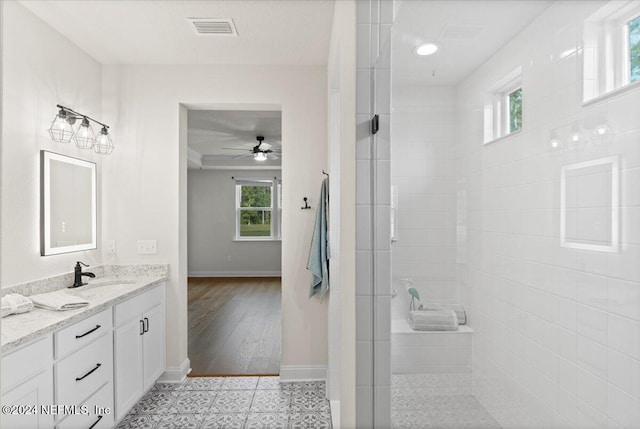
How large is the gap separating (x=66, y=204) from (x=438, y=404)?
2826mm

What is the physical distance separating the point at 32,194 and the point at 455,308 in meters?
2.67

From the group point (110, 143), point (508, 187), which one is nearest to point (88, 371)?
point (110, 143)

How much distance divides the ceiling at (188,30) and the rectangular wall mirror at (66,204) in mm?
897

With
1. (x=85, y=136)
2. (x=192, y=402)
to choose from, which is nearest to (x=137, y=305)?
(x=192, y=402)

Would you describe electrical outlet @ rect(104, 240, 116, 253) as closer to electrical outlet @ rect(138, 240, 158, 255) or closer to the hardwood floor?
electrical outlet @ rect(138, 240, 158, 255)

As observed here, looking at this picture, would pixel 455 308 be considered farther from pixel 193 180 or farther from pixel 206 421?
pixel 193 180

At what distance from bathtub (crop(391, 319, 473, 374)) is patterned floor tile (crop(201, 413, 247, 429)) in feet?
5.92

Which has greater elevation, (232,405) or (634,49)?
(634,49)

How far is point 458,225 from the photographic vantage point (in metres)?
0.64

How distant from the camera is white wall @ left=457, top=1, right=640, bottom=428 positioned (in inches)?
12.9

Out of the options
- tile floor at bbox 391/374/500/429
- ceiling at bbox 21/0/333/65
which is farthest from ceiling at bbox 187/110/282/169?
tile floor at bbox 391/374/500/429

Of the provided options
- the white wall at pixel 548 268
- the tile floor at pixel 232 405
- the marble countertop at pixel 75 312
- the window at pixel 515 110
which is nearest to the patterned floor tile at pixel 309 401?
the tile floor at pixel 232 405

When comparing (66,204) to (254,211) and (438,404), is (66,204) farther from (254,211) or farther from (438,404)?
(254,211)

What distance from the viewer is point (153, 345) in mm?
2818
